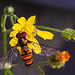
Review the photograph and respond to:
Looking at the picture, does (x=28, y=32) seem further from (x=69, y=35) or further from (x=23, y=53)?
(x=69, y=35)

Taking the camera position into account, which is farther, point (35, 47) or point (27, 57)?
point (35, 47)

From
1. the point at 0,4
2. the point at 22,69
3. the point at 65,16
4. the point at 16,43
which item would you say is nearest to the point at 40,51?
the point at 16,43

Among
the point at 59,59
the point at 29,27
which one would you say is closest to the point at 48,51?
the point at 59,59

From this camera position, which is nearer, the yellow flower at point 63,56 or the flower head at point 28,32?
the yellow flower at point 63,56

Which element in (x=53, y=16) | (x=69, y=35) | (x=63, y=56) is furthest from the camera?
(x=53, y=16)

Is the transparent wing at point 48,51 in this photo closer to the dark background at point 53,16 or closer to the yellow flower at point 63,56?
the yellow flower at point 63,56

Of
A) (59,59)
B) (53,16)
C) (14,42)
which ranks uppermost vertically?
(53,16)

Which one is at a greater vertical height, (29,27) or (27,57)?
(29,27)

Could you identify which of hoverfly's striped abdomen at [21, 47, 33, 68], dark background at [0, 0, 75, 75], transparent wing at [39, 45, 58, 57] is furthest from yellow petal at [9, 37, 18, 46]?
dark background at [0, 0, 75, 75]

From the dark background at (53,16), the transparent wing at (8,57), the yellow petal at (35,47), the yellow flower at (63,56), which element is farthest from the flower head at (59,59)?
the dark background at (53,16)
